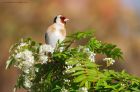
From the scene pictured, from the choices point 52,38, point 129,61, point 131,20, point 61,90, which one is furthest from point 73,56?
point 131,20

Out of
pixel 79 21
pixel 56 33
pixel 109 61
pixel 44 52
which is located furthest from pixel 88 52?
pixel 79 21

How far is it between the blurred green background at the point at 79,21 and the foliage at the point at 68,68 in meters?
7.85

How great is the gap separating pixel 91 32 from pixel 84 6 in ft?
30.3

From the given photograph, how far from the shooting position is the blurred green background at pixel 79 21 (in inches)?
438

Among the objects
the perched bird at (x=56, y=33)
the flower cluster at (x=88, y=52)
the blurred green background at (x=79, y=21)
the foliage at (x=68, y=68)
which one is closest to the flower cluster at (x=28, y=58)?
the foliage at (x=68, y=68)

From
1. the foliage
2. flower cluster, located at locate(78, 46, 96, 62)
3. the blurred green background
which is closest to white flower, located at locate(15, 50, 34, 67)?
the foliage

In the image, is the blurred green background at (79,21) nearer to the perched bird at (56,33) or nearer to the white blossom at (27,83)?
the perched bird at (56,33)

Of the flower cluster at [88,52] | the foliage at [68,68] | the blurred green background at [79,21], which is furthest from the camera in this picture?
the blurred green background at [79,21]

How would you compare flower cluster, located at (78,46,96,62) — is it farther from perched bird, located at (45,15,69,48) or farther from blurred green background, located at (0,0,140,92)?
blurred green background, located at (0,0,140,92)

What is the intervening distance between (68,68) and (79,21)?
348 inches

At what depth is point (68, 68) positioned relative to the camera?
266 cm

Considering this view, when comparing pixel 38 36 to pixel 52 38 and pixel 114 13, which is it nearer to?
pixel 114 13

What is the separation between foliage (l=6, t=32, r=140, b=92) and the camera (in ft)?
8.44

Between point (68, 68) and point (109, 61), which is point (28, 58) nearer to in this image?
point (68, 68)
